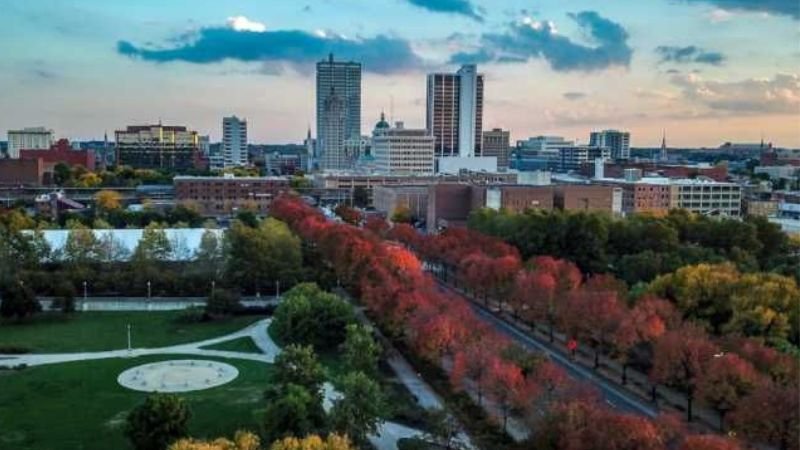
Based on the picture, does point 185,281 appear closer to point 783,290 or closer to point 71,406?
point 71,406

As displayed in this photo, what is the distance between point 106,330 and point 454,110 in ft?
424

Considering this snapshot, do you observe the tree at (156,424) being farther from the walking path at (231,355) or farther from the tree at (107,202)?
the tree at (107,202)

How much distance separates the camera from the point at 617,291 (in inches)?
1614

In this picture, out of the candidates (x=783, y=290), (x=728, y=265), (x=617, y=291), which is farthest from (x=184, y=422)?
(x=728, y=265)

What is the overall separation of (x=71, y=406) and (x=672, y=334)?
77.9 ft

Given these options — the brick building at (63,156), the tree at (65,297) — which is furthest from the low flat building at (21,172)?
the tree at (65,297)

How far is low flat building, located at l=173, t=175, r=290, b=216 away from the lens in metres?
106

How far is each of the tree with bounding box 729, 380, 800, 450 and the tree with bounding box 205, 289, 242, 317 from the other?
101 ft

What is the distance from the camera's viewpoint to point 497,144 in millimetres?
187000

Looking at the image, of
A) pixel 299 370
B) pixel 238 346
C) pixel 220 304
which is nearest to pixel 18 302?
pixel 220 304

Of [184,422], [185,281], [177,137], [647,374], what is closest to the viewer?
[184,422]

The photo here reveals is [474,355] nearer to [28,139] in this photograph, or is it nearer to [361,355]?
[361,355]

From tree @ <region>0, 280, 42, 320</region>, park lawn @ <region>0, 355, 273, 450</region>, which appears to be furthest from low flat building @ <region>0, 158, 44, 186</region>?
park lawn @ <region>0, 355, 273, 450</region>

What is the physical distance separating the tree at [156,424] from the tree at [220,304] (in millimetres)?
21595
